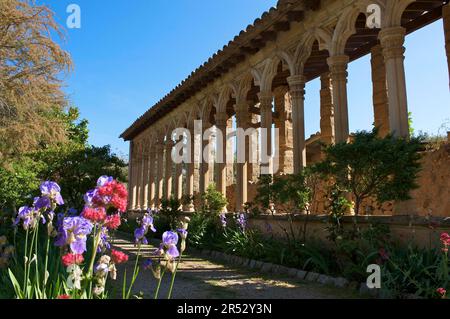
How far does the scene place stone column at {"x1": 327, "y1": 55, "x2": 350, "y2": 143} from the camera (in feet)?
27.3

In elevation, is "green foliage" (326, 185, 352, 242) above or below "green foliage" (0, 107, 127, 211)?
below

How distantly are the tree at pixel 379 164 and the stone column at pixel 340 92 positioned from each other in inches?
67.7

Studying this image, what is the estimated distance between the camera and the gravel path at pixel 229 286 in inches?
207

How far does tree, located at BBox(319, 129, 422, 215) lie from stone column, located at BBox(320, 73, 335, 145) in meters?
6.87

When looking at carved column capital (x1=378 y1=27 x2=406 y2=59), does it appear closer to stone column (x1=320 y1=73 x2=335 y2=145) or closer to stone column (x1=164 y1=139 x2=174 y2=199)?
stone column (x1=320 y1=73 x2=335 y2=145)

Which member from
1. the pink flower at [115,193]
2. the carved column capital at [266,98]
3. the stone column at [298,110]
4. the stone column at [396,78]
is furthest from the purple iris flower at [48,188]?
the carved column capital at [266,98]

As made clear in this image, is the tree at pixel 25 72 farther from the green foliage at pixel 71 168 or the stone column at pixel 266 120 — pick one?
the stone column at pixel 266 120

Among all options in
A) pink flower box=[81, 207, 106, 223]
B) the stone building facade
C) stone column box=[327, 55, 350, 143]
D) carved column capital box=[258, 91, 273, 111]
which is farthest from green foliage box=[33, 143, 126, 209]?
pink flower box=[81, 207, 106, 223]

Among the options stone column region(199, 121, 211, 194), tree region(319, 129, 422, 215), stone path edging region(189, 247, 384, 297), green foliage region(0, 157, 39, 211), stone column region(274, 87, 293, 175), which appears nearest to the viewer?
stone path edging region(189, 247, 384, 297)

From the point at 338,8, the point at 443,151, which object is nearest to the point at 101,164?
the point at 338,8

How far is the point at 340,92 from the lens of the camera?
8.36 metres

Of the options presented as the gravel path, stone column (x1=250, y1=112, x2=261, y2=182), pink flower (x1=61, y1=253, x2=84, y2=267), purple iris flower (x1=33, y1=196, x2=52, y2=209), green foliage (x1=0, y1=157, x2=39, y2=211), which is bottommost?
the gravel path
